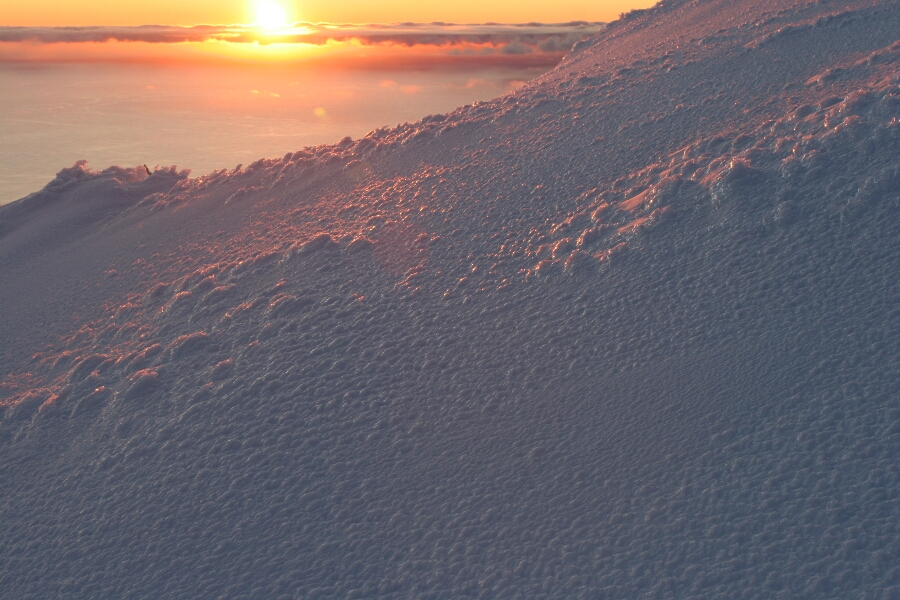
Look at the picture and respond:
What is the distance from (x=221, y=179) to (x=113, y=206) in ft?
6.41

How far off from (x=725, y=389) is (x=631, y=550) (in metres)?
0.94

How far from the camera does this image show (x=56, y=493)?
3529mm

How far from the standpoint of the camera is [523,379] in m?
3.47

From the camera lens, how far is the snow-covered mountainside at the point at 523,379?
261 cm

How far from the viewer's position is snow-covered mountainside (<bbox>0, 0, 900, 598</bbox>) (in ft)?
8.56

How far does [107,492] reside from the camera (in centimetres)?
342

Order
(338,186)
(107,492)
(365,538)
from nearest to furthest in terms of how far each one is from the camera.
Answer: (365,538), (107,492), (338,186)

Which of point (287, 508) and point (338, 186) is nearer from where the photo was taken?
point (287, 508)

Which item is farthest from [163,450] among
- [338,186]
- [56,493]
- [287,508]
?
[338,186]

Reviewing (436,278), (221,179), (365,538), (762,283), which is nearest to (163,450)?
(365,538)

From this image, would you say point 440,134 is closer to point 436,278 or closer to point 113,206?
point 436,278

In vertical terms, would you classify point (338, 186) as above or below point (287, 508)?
above

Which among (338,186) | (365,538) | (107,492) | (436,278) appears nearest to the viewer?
(365,538)

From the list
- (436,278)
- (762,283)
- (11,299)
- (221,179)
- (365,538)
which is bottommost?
(365,538)
